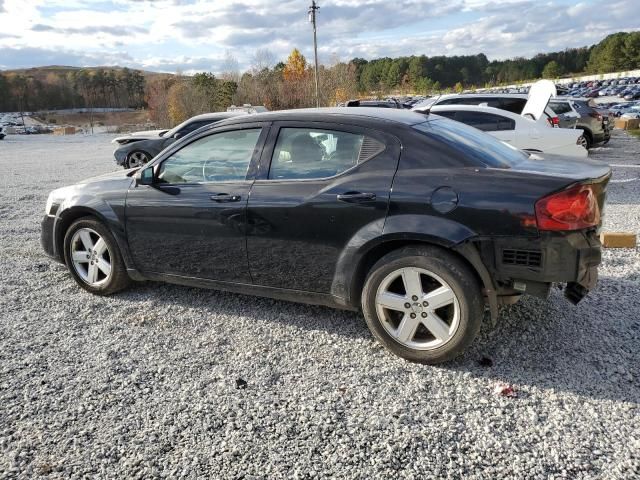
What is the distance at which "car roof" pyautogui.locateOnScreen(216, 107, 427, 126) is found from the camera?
11.9ft

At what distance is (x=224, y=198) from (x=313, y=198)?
0.76 meters

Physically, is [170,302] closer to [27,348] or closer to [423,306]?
[27,348]

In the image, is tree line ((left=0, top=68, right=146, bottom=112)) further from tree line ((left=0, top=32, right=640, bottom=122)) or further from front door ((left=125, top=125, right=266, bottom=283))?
front door ((left=125, top=125, right=266, bottom=283))

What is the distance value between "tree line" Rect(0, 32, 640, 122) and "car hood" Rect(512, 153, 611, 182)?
43.5m

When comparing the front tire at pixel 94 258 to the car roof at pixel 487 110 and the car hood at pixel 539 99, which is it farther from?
the car hood at pixel 539 99

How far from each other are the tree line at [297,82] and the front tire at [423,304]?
44.1 metres

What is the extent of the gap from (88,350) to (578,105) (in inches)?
590

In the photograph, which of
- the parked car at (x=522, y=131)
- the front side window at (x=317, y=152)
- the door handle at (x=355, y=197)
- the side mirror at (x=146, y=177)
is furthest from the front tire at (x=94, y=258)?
the parked car at (x=522, y=131)

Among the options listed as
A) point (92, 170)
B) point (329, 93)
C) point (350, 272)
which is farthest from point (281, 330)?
point (329, 93)

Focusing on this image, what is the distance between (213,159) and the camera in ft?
13.4

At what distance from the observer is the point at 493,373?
321cm

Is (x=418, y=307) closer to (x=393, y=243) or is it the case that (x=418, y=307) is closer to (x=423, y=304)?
(x=423, y=304)

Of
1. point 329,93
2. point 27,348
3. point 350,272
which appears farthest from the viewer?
point 329,93

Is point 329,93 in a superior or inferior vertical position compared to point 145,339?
superior
